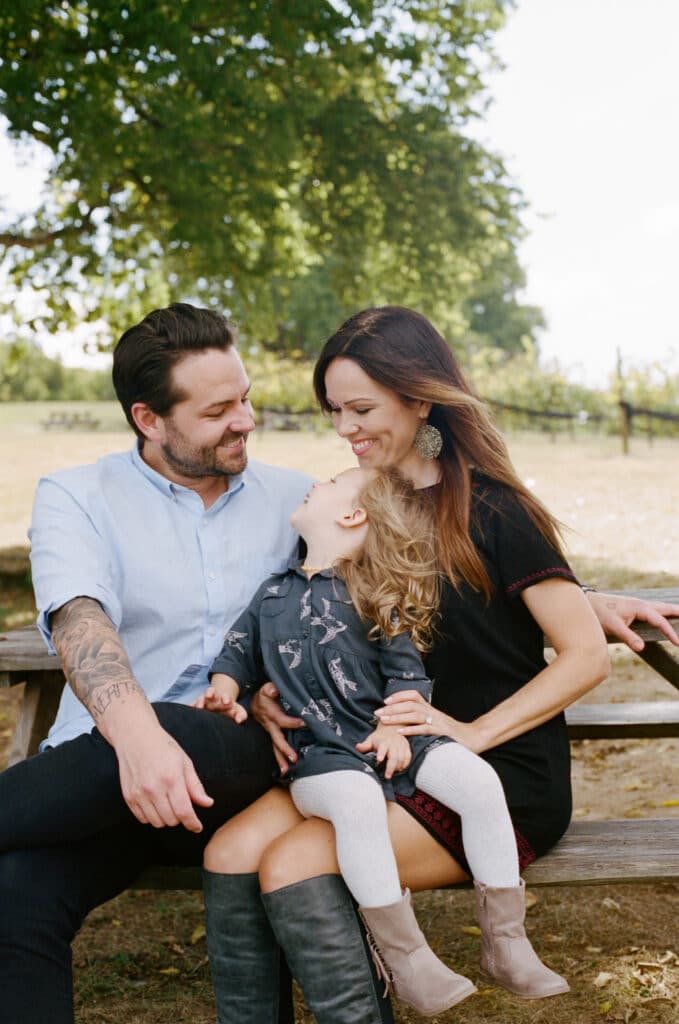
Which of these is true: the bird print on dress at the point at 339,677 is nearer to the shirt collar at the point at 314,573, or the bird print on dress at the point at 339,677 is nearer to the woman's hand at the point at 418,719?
the woman's hand at the point at 418,719

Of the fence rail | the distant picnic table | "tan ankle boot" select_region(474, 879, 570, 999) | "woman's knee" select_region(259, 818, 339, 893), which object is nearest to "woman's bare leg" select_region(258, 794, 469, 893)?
"woman's knee" select_region(259, 818, 339, 893)

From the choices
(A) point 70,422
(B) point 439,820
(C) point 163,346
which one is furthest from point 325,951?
(A) point 70,422

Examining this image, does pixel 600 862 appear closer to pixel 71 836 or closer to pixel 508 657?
pixel 508 657

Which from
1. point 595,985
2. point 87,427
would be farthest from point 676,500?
point 87,427

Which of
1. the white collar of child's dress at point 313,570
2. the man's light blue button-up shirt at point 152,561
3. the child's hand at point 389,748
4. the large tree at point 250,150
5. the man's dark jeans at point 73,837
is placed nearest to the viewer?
the man's dark jeans at point 73,837

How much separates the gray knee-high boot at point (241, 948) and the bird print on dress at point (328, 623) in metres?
0.58

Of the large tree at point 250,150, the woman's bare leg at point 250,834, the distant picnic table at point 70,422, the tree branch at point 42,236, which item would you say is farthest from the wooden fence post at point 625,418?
the distant picnic table at point 70,422

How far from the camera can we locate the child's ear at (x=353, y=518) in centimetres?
277

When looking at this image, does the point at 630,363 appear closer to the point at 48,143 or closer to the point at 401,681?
the point at 48,143

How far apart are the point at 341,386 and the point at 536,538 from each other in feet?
2.28

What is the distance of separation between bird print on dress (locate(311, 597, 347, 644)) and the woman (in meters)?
0.22

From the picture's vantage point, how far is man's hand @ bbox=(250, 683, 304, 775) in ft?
8.37

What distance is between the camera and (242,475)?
10.5 feet

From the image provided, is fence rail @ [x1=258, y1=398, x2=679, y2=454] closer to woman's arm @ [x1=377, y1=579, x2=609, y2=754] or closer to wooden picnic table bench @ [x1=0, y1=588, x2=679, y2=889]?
wooden picnic table bench @ [x1=0, y1=588, x2=679, y2=889]
